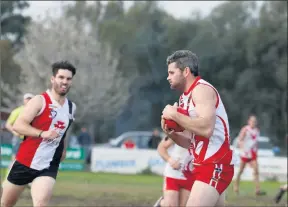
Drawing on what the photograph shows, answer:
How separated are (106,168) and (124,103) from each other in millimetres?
27364

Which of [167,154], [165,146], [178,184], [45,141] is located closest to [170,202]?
[178,184]

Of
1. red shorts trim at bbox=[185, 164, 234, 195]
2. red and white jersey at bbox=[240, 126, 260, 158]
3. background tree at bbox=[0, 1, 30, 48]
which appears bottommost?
red and white jersey at bbox=[240, 126, 260, 158]

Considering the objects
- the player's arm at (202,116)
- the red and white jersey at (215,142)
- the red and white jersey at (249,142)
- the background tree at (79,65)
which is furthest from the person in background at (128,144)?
the player's arm at (202,116)

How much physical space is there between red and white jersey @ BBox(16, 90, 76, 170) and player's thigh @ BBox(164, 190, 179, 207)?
6.40ft

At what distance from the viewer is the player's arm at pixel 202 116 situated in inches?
280

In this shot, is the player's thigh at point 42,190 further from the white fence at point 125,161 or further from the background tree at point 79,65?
the background tree at point 79,65

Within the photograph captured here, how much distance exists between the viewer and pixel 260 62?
186 feet

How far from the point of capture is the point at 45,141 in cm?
955

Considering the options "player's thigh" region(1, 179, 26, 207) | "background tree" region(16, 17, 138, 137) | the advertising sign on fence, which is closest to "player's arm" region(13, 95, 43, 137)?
"player's thigh" region(1, 179, 26, 207)

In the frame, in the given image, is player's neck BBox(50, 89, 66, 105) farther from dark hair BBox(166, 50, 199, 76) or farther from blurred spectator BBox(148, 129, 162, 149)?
blurred spectator BBox(148, 129, 162, 149)

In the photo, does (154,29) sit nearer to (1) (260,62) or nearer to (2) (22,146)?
(1) (260,62)

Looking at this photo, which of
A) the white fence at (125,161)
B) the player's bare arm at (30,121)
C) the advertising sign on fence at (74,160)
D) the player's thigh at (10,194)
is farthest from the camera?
the advertising sign on fence at (74,160)

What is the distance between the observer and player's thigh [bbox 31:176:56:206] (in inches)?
358

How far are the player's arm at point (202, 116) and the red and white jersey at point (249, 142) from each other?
15.5m
